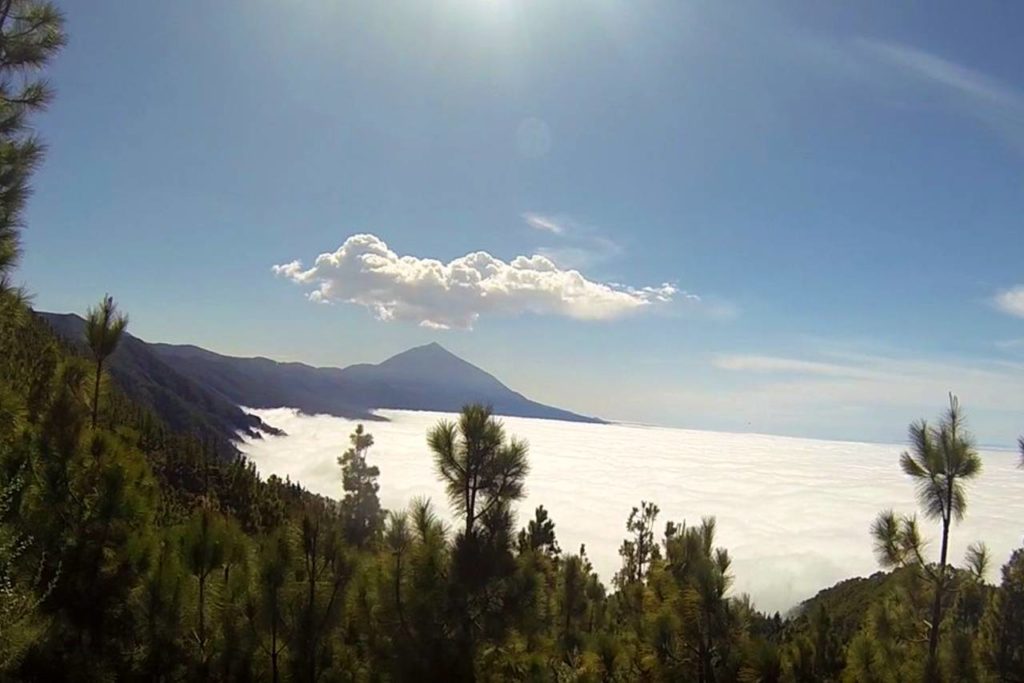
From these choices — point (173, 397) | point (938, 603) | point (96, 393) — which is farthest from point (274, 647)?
point (173, 397)

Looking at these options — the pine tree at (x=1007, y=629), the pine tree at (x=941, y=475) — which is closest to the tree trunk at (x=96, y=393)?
the pine tree at (x=941, y=475)

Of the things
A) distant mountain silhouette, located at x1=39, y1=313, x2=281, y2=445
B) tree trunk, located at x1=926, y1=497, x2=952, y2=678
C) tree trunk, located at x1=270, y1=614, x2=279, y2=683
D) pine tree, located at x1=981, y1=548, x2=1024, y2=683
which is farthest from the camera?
distant mountain silhouette, located at x1=39, y1=313, x2=281, y2=445

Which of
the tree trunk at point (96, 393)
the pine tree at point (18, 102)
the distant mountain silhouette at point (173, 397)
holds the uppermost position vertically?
the pine tree at point (18, 102)

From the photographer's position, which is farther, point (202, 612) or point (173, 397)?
point (173, 397)

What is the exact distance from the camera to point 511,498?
7.14 meters

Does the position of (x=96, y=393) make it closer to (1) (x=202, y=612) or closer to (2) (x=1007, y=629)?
(1) (x=202, y=612)

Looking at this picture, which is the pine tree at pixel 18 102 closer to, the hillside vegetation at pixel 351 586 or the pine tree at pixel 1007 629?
the hillside vegetation at pixel 351 586

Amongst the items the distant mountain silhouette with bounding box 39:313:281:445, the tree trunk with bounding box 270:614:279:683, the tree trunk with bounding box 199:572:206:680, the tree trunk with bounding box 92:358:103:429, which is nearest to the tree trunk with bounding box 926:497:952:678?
the tree trunk with bounding box 270:614:279:683

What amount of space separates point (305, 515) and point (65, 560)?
2.30m

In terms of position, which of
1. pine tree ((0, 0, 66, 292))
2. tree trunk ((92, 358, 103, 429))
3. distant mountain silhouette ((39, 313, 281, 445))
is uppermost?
pine tree ((0, 0, 66, 292))

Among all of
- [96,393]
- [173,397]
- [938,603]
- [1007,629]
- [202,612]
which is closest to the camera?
[202,612]

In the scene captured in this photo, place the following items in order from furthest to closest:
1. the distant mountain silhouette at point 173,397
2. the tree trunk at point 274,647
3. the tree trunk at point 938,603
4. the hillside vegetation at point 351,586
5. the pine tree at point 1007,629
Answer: the distant mountain silhouette at point 173,397 → the pine tree at point 1007,629 → the tree trunk at point 938,603 → the tree trunk at point 274,647 → the hillside vegetation at point 351,586

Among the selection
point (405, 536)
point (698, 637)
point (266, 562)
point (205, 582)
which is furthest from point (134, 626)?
point (698, 637)

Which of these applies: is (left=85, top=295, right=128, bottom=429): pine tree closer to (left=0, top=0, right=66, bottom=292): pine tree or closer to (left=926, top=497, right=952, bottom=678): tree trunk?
(left=0, top=0, right=66, bottom=292): pine tree
